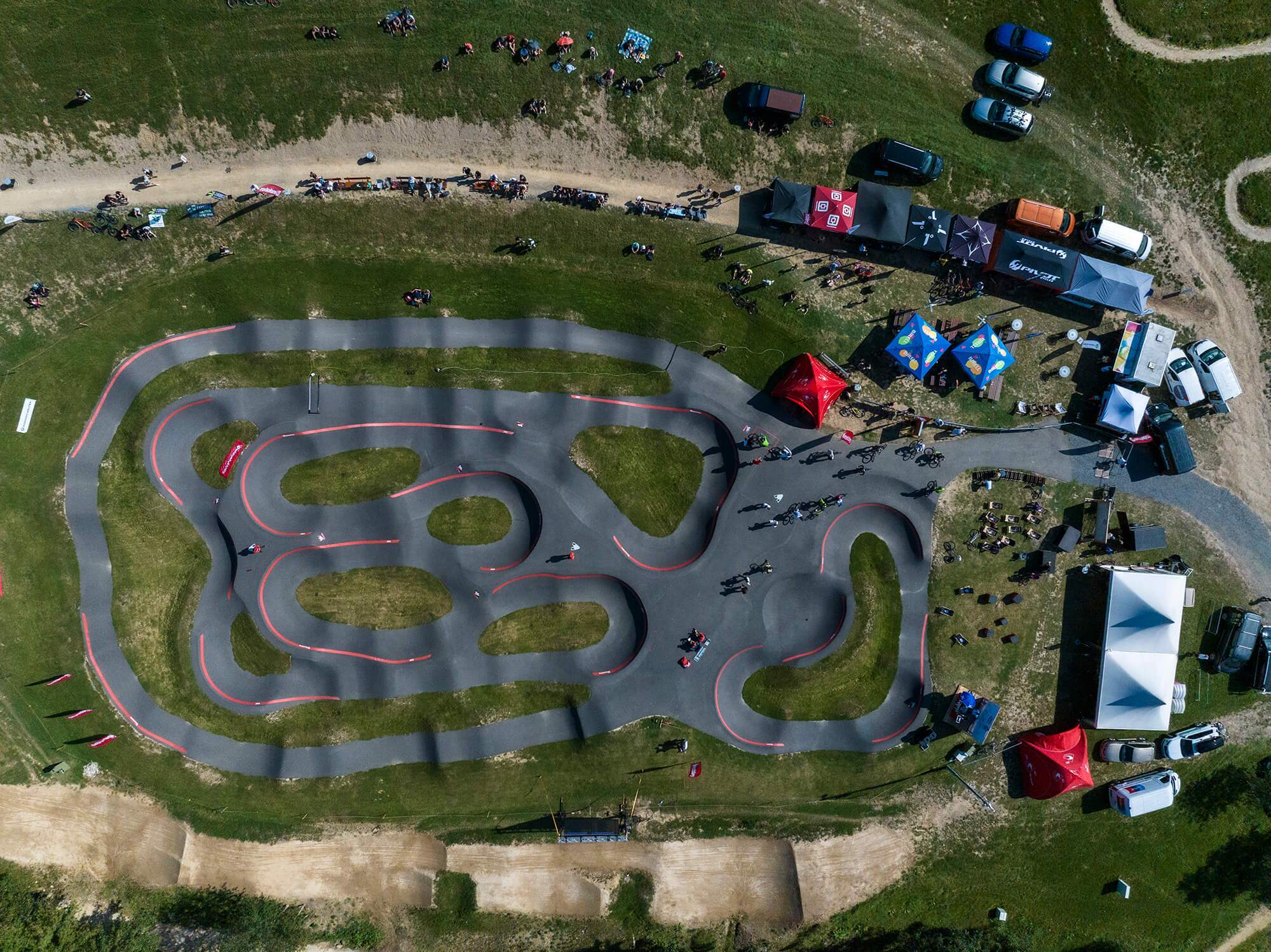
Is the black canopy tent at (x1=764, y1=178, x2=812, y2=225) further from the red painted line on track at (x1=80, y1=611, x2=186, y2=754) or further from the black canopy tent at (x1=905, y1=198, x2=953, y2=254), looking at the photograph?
the red painted line on track at (x1=80, y1=611, x2=186, y2=754)

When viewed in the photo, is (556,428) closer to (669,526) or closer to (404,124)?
(669,526)

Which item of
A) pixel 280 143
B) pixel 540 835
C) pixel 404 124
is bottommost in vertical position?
pixel 540 835

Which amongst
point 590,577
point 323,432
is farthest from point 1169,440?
point 323,432

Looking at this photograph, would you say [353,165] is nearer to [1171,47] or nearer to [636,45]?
[636,45]

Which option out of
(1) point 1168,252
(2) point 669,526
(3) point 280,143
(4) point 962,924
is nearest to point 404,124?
(3) point 280,143

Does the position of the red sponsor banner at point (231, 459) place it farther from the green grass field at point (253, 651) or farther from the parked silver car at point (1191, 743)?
the parked silver car at point (1191, 743)
